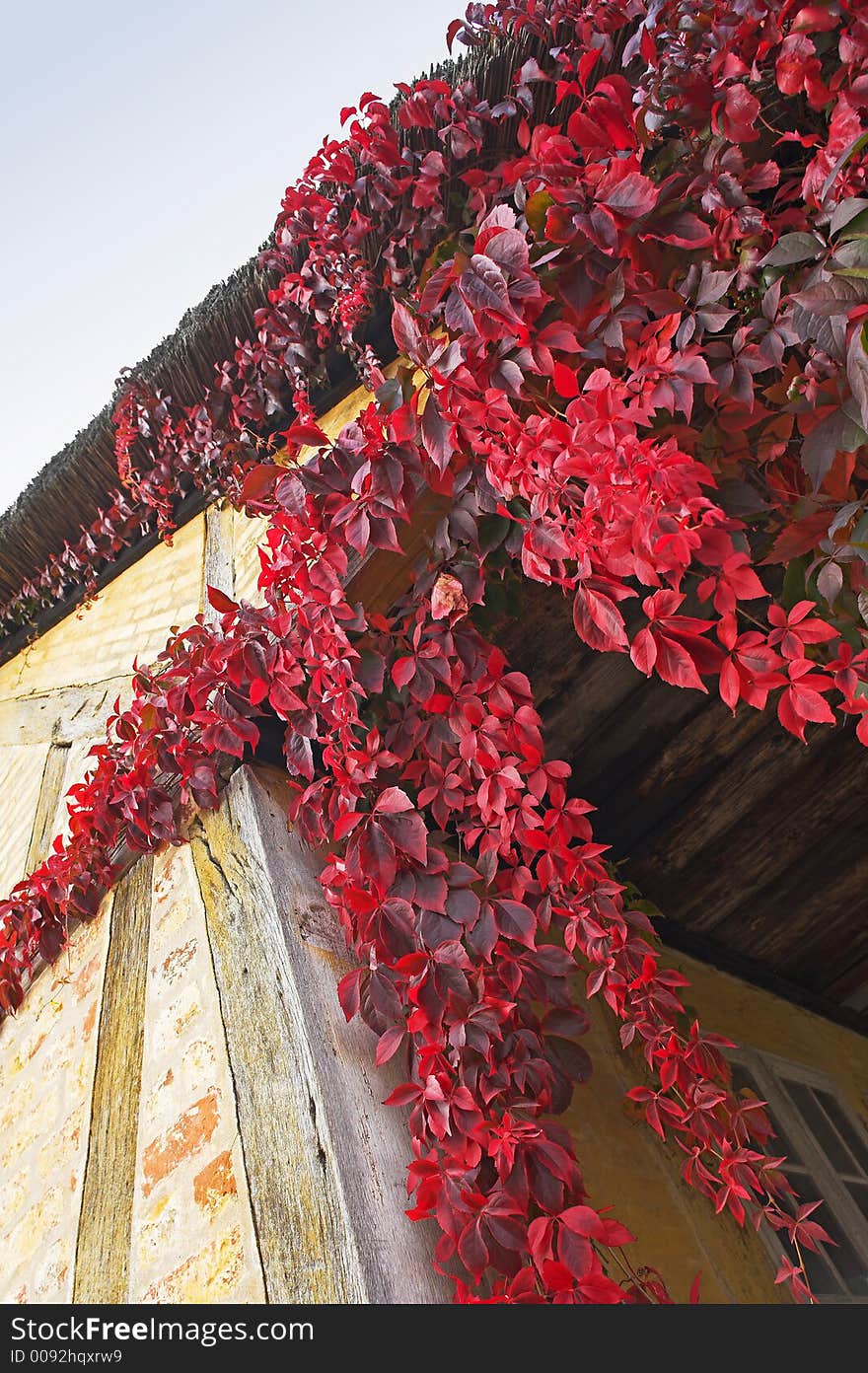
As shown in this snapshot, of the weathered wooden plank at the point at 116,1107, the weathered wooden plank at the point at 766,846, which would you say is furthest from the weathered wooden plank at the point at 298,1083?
the weathered wooden plank at the point at 766,846

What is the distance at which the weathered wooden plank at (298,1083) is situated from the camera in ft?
4.17

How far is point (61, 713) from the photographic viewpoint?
283 cm

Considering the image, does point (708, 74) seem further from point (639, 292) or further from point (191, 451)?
point (191, 451)

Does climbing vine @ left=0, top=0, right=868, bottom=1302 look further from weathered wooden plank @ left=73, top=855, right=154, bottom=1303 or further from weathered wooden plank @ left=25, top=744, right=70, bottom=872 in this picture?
weathered wooden plank @ left=25, top=744, right=70, bottom=872

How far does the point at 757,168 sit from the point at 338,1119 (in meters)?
1.46

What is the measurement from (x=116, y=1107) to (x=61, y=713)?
143cm

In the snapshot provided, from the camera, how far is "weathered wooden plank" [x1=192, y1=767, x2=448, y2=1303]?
1270 millimetres

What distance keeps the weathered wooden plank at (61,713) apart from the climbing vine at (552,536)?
81 centimetres

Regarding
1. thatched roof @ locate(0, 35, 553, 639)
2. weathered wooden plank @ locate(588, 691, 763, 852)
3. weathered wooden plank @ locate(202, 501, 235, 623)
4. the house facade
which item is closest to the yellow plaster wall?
the house facade

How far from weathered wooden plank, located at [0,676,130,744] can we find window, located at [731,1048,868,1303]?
2.15 meters

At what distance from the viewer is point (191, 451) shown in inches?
105

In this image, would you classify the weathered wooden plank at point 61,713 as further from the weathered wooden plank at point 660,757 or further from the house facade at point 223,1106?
the weathered wooden plank at point 660,757

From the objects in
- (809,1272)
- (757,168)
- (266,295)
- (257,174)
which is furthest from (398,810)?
(257,174)

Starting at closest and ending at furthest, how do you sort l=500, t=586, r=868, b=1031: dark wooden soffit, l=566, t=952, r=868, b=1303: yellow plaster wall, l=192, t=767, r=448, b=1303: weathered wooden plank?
l=192, t=767, r=448, b=1303: weathered wooden plank, l=566, t=952, r=868, b=1303: yellow plaster wall, l=500, t=586, r=868, b=1031: dark wooden soffit
